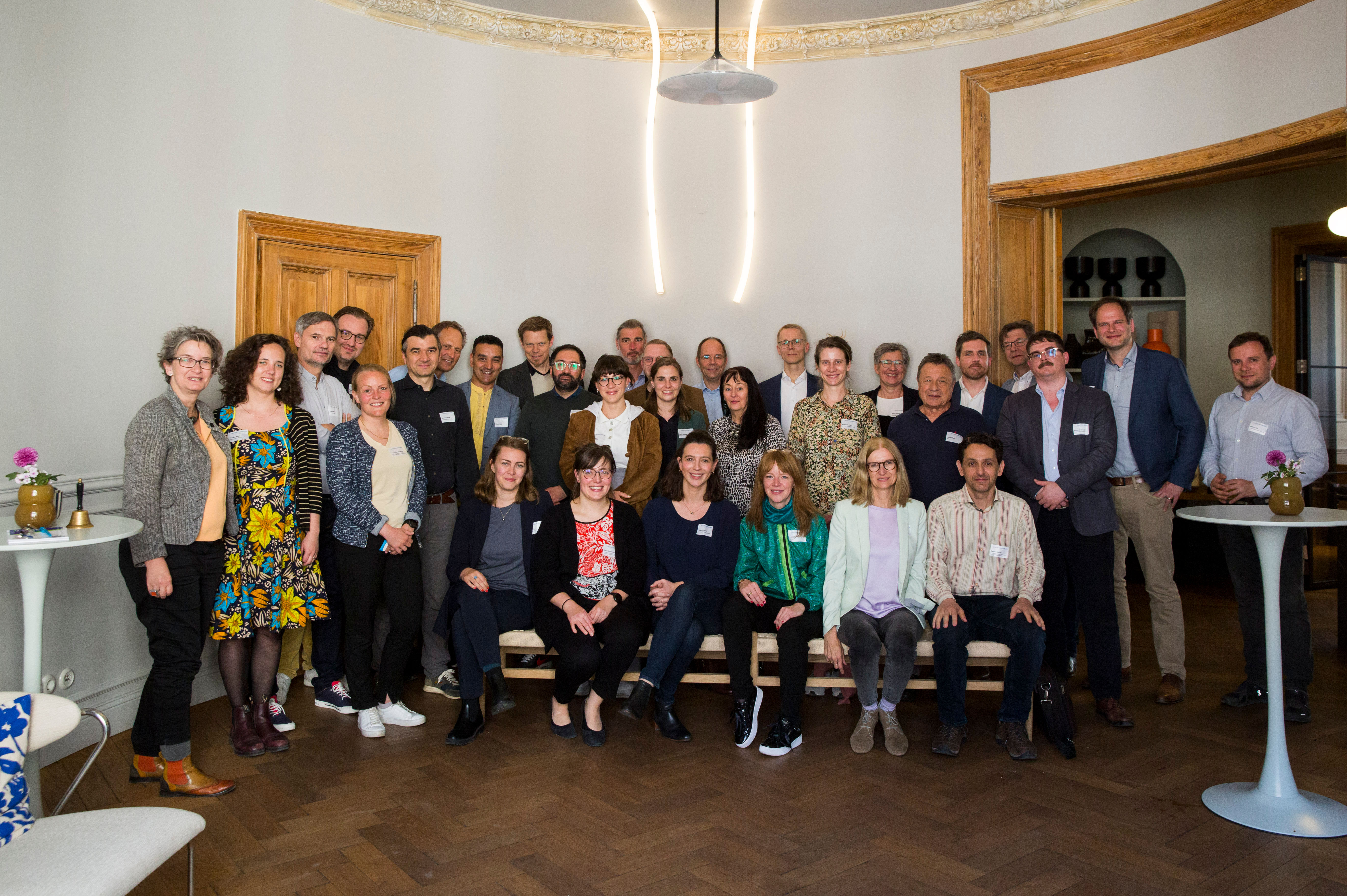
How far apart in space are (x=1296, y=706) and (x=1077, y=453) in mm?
1379

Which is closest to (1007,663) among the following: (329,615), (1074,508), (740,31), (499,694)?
(1074,508)

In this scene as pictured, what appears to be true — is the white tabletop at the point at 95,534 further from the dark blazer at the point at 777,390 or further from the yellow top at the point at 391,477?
the dark blazer at the point at 777,390

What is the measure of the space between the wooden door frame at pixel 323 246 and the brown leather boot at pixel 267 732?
1.88 m

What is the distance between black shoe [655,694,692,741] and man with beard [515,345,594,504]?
50.3 inches

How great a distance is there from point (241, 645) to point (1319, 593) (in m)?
6.87

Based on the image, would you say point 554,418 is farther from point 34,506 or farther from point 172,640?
point 34,506

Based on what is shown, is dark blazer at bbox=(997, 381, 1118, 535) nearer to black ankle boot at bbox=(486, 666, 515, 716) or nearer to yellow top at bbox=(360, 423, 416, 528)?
black ankle boot at bbox=(486, 666, 515, 716)

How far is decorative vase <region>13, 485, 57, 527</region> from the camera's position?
2594mm

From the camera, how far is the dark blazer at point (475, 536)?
394 centimetres

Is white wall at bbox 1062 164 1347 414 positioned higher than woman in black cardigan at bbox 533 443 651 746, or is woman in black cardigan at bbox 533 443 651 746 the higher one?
white wall at bbox 1062 164 1347 414

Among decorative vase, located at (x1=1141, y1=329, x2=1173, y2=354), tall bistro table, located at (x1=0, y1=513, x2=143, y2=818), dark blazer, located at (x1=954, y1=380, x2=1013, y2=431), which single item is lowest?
tall bistro table, located at (x1=0, y1=513, x2=143, y2=818)

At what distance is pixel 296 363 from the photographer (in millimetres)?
3777

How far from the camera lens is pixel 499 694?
3988 mm

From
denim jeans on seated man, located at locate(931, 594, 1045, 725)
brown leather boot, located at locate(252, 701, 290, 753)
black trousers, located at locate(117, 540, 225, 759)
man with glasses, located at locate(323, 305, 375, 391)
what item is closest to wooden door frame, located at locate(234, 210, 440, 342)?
man with glasses, located at locate(323, 305, 375, 391)
